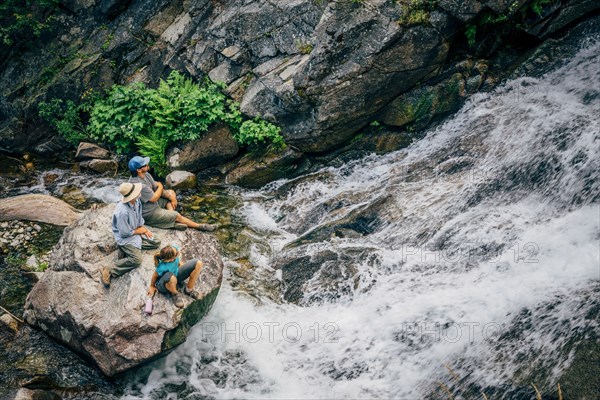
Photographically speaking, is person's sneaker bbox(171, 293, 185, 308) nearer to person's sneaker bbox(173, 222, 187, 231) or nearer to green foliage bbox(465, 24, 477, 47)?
person's sneaker bbox(173, 222, 187, 231)

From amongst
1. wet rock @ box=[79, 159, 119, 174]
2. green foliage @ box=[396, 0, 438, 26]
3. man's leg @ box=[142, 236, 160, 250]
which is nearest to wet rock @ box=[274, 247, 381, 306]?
man's leg @ box=[142, 236, 160, 250]

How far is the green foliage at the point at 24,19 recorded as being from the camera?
1485 centimetres

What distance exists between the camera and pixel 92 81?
48.6ft

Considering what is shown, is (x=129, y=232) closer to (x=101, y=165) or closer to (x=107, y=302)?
(x=107, y=302)

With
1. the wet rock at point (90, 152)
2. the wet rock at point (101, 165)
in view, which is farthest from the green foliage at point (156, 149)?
the wet rock at point (90, 152)

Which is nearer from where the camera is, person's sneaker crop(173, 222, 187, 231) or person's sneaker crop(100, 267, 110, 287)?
person's sneaker crop(100, 267, 110, 287)

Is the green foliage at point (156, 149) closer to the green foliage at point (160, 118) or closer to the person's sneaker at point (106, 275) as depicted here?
the green foliage at point (160, 118)

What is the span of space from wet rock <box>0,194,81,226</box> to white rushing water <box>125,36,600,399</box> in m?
4.95

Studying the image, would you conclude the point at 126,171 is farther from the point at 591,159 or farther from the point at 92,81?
the point at 591,159

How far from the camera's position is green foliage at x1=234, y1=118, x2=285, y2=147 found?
42.0 ft

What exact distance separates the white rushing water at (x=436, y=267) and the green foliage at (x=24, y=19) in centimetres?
1002

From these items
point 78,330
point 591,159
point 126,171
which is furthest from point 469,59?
point 78,330

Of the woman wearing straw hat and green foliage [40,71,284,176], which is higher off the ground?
green foliage [40,71,284,176]

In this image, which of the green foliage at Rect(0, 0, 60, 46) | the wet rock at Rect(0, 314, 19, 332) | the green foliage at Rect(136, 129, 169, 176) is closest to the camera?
the wet rock at Rect(0, 314, 19, 332)
